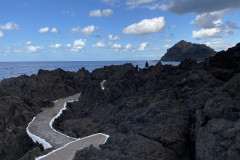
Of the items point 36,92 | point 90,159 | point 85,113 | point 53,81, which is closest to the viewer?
point 90,159

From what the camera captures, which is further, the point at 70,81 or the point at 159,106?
the point at 70,81

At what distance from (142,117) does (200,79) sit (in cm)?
427

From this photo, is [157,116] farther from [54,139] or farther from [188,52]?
[188,52]

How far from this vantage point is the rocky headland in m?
7.39

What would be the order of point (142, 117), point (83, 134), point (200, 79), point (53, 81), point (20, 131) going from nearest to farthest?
point (142, 117) → point (200, 79) → point (83, 134) → point (20, 131) → point (53, 81)

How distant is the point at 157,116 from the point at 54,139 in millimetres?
6058

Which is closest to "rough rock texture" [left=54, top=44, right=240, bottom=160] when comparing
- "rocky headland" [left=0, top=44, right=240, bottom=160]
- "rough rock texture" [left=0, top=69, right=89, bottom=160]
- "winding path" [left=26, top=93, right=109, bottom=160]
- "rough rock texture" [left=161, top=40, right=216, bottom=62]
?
"rocky headland" [left=0, top=44, right=240, bottom=160]

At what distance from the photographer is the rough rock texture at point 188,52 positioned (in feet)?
392

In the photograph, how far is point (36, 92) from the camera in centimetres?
2512

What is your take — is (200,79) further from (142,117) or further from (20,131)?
(20,131)

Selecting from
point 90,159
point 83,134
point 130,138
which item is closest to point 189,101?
point 130,138

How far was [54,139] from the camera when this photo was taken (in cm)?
1272

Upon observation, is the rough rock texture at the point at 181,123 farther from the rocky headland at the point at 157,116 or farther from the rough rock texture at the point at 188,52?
the rough rock texture at the point at 188,52

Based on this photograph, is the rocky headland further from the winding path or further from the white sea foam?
the winding path
